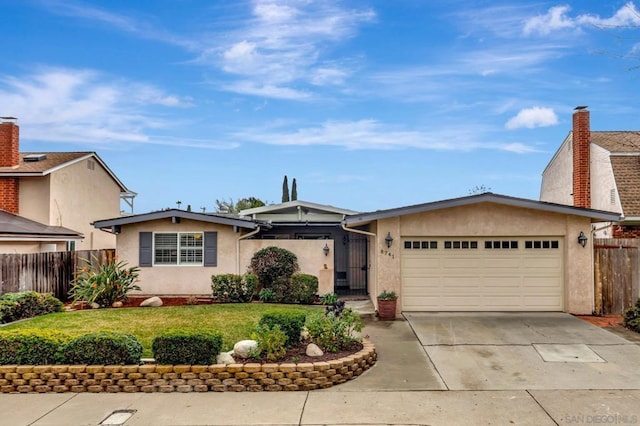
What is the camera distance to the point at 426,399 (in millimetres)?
6395

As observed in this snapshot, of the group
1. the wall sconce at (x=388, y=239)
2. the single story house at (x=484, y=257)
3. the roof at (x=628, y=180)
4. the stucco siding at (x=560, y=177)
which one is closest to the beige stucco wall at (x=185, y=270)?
the single story house at (x=484, y=257)

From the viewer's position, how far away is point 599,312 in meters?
12.0

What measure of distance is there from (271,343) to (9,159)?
17.4 metres

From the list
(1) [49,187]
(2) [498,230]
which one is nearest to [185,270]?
(1) [49,187]

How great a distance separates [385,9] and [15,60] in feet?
43.5

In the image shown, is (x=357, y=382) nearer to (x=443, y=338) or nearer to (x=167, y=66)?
(x=443, y=338)

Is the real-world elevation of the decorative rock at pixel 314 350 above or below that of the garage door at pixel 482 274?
below

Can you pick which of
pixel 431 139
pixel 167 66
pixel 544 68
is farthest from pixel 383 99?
pixel 167 66

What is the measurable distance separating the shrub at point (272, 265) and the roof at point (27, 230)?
756 cm

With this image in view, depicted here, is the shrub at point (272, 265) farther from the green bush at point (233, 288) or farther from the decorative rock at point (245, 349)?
the decorative rock at point (245, 349)

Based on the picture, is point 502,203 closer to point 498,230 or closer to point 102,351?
point 498,230

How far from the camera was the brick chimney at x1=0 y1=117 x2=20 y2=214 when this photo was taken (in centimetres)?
1859

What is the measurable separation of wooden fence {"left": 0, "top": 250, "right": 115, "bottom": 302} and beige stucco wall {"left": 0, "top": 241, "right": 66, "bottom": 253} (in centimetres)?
177

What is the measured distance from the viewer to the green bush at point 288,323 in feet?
26.5
